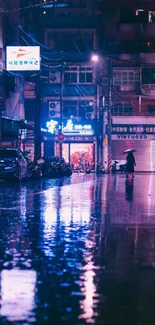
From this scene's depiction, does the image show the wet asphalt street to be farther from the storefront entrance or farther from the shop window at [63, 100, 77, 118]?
the storefront entrance

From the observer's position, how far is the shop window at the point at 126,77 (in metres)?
65.8

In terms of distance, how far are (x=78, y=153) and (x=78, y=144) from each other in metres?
0.97

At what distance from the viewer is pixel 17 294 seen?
638cm

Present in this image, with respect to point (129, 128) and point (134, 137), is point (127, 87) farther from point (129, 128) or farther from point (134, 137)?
point (134, 137)

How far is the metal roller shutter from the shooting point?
6712 centimetres

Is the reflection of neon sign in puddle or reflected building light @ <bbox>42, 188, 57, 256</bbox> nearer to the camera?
the reflection of neon sign in puddle

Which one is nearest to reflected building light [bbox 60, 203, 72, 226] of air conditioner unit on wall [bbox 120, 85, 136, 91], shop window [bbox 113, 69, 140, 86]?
air conditioner unit on wall [bbox 120, 85, 136, 91]

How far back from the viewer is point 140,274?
7523 millimetres

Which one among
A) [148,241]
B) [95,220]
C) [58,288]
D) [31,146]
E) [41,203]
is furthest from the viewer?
[31,146]

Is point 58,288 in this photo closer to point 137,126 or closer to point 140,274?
point 140,274

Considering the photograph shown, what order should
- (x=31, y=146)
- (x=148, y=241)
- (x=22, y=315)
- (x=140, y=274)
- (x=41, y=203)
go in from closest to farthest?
(x=22, y=315) → (x=140, y=274) → (x=148, y=241) → (x=41, y=203) → (x=31, y=146)

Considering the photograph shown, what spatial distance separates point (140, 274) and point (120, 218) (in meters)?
6.89

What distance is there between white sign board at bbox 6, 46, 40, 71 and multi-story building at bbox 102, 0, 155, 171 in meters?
17.4

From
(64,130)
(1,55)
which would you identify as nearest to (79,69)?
(64,130)
